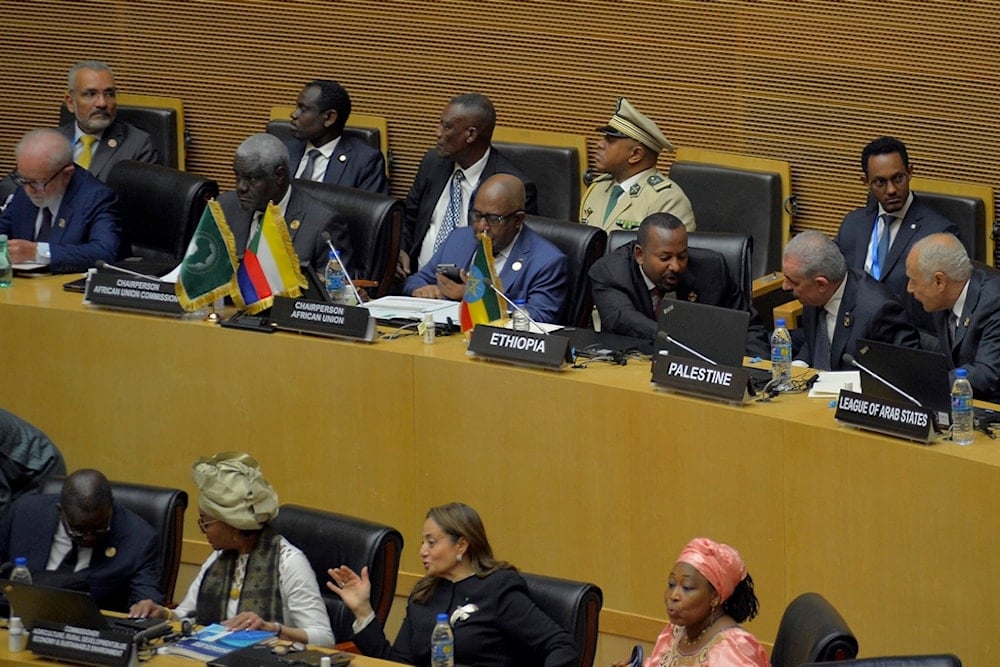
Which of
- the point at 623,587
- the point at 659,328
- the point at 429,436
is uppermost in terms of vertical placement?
the point at 659,328

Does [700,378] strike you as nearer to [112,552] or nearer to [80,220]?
[112,552]

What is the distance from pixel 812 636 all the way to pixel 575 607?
649 mm

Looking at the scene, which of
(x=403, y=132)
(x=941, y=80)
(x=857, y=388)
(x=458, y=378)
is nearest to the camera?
(x=857, y=388)

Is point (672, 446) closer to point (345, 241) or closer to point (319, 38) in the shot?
point (345, 241)

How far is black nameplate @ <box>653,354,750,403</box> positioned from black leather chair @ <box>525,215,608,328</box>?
46.3 inches

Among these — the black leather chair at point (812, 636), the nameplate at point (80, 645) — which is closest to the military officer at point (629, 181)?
the black leather chair at point (812, 636)

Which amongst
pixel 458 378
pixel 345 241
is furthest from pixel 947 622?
pixel 345 241

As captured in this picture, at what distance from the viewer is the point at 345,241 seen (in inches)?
257

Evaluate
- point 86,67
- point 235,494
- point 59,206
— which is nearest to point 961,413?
point 235,494

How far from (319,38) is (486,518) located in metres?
3.61

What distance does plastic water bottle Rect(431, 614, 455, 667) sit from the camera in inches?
165

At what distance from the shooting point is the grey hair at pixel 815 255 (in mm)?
5547

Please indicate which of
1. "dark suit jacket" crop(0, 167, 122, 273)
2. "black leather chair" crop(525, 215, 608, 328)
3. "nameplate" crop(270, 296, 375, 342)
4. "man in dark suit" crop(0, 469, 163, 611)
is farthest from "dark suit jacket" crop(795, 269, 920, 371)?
"dark suit jacket" crop(0, 167, 122, 273)

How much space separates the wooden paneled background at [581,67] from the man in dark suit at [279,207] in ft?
5.65
